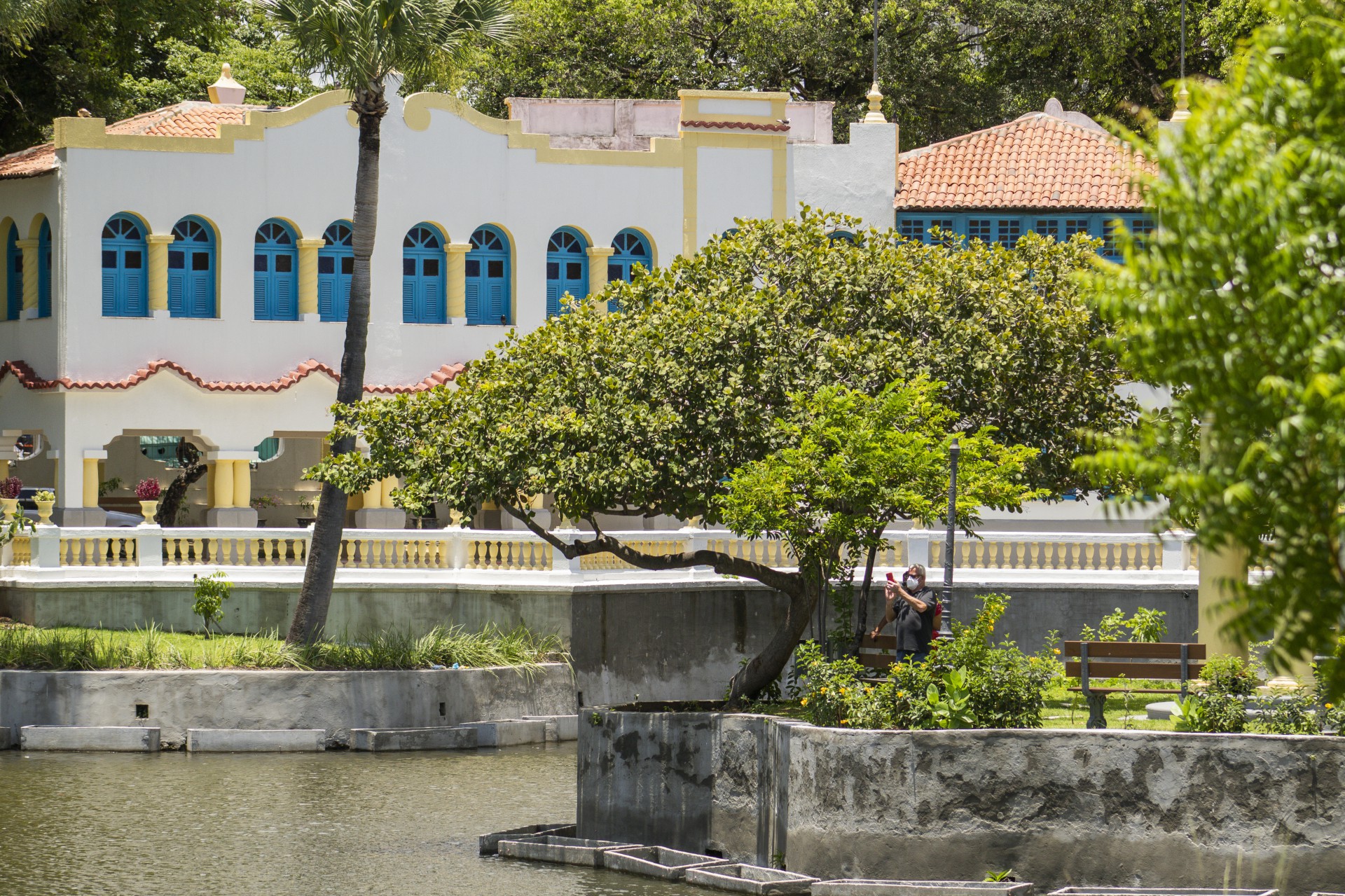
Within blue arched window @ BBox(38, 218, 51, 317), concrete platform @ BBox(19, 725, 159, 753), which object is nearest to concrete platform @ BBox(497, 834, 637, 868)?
concrete platform @ BBox(19, 725, 159, 753)

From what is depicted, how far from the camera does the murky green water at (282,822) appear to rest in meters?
17.2

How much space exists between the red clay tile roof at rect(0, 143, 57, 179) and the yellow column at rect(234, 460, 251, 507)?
590 centimetres

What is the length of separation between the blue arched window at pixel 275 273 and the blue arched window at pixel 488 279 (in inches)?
125

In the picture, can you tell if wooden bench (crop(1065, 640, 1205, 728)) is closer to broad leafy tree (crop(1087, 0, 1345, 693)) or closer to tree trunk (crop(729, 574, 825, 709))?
tree trunk (crop(729, 574, 825, 709))

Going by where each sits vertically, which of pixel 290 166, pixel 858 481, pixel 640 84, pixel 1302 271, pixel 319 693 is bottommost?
pixel 319 693

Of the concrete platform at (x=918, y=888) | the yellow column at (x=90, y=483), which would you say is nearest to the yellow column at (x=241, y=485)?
the yellow column at (x=90, y=483)

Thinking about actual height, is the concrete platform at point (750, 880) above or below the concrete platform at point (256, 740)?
above

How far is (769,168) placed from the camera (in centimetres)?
3722

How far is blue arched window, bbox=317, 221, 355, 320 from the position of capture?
3541 cm

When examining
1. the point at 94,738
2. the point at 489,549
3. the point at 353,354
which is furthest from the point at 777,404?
the point at 94,738

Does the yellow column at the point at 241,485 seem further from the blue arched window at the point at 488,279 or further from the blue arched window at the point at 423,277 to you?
the blue arched window at the point at 488,279

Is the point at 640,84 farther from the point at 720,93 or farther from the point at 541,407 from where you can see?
the point at 541,407

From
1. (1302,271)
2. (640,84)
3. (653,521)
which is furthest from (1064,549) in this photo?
(640,84)

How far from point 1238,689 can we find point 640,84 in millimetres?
35025
